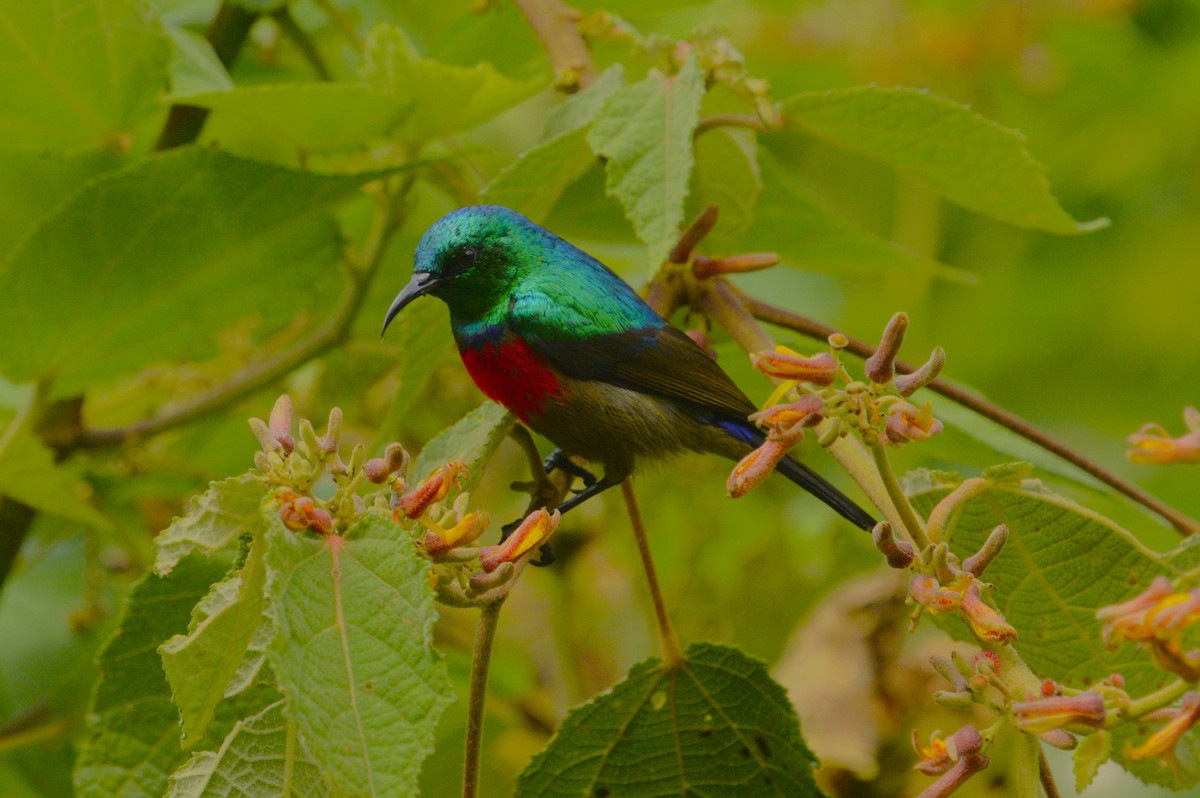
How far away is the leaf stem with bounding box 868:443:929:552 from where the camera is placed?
1.21 meters

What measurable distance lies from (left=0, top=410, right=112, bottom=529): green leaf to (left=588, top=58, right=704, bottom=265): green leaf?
1082mm

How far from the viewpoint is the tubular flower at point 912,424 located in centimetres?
123

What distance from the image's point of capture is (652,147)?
1715 mm

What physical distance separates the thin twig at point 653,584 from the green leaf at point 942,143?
0.63 meters

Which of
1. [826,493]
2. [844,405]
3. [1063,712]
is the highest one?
[844,405]

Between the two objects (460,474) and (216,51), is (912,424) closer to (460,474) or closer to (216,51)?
(460,474)

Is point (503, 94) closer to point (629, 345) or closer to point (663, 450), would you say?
point (629, 345)

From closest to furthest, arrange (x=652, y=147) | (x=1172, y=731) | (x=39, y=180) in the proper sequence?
(x=1172, y=731)
(x=652, y=147)
(x=39, y=180)

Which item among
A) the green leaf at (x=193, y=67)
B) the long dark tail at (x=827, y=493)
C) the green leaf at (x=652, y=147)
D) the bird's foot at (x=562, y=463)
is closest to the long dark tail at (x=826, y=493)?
the long dark tail at (x=827, y=493)

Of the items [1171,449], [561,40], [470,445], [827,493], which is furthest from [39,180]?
[1171,449]

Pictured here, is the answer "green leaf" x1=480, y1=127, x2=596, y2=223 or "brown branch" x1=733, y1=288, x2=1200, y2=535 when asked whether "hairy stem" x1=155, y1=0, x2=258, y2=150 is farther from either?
"brown branch" x1=733, y1=288, x2=1200, y2=535

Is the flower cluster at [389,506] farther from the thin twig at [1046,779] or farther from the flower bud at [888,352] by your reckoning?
the thin twig at [1046,779]

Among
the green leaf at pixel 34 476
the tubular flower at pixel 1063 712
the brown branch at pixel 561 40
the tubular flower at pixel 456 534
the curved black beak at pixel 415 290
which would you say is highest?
the brown branch at pixel 561 40

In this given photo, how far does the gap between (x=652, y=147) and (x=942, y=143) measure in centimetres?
47
